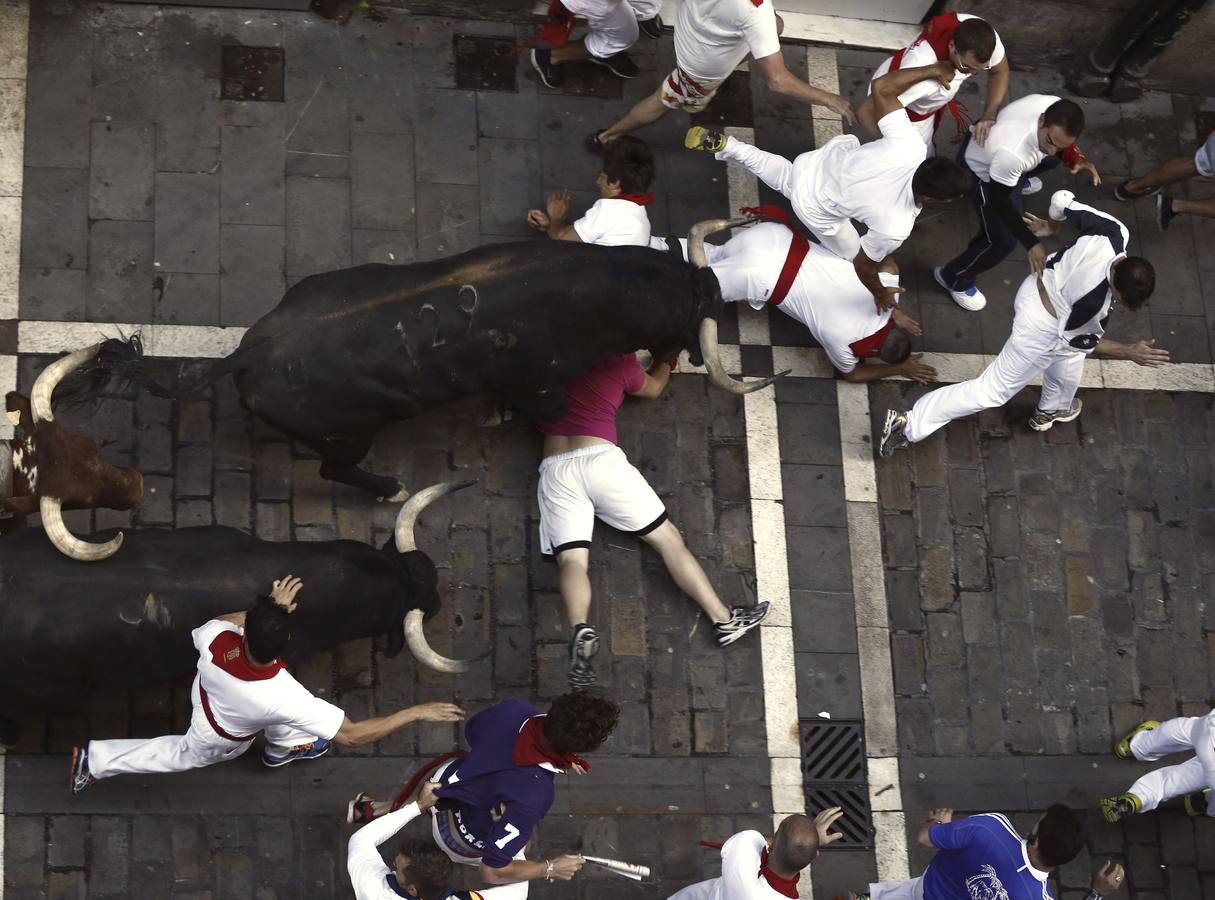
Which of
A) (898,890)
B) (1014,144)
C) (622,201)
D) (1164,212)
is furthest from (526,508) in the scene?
(1164,212)

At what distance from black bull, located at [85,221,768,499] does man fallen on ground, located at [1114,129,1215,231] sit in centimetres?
414

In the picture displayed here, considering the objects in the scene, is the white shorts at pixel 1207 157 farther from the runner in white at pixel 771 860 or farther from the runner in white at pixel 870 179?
the runner in white at pixel 771 860

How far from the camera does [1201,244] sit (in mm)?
10156

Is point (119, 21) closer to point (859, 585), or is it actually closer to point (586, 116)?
point (586, 116)

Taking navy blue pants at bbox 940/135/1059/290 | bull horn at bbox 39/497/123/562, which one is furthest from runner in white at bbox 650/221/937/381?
bull horn at bbox 39/497/123/562

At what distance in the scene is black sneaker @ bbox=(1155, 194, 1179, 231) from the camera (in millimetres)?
9922

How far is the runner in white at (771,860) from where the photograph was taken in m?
6.39

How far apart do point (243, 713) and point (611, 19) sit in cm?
511

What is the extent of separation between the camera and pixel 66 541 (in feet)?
21.4

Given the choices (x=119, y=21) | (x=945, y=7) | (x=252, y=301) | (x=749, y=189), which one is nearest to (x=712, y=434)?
(x=749, y=189)

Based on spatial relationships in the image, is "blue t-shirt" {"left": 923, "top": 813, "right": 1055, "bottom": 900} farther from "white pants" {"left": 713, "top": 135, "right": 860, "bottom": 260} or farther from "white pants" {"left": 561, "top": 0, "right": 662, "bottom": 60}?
"white pants" {"left": 561, "top": 0, "right": 662, "bottom": 60}

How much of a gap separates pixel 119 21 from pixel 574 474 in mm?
4322

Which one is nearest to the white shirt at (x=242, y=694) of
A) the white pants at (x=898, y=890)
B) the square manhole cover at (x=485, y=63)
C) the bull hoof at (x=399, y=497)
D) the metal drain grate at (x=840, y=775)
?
the bull hoof at (x=399, y=497)

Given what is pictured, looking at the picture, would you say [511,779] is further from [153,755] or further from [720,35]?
[720,35]
